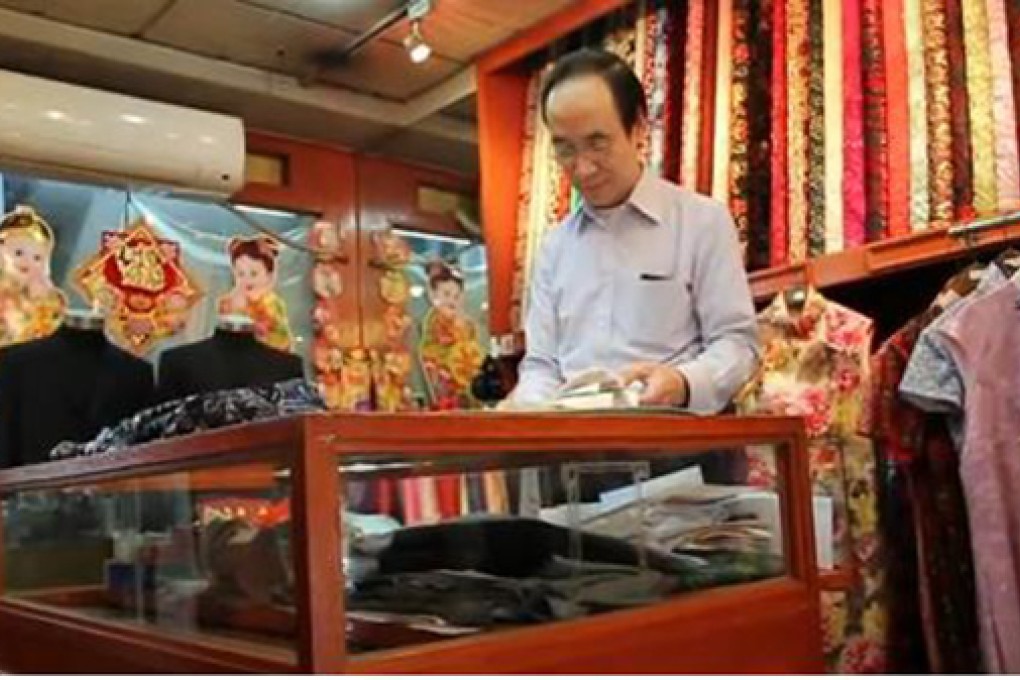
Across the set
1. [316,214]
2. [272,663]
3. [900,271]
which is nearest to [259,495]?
[272,663]

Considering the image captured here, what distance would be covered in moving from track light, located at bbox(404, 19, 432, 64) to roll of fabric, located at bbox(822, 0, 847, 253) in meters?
1.22

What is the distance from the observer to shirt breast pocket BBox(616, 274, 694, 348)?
1.55 meters

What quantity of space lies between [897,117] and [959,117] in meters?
0.14

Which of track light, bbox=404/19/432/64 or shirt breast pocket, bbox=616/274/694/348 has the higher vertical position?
track light, bbox=404/19/432/64

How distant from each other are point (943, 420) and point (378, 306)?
2468 millimetres

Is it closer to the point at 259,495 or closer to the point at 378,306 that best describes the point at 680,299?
the point at 259,495

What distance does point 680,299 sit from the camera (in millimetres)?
1550

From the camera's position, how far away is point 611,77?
151 cm

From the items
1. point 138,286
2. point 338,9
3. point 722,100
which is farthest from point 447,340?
point 722,100

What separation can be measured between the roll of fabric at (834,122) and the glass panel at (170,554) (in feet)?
5.34

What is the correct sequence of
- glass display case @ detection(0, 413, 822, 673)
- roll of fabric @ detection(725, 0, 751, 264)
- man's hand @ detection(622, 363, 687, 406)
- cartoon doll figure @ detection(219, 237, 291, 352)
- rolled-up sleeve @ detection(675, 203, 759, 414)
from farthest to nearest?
cartoon doll figure @ detection(219, 237, 291, 352)
roll of fabric @ detection(725, 0, 751, 264)
rolled-up sleeve @ detection(675, 203, 759, 414)
man's hand @ detection(622, 363, 687, 406)
glass display case @ detection(0, 413, 822, 673)

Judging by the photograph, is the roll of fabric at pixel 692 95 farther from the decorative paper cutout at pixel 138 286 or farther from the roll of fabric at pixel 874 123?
the decorative paper cutout at pixel 138 286

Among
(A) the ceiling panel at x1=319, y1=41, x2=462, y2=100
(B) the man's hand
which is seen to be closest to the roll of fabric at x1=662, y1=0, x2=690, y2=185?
(A) the ceiling panel at x1=319, y1=41, x2=462, y2=100

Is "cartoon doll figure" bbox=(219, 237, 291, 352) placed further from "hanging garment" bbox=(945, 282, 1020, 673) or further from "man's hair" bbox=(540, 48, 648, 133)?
"hanging garment" bbox=(945, 282, 1020, 673)
